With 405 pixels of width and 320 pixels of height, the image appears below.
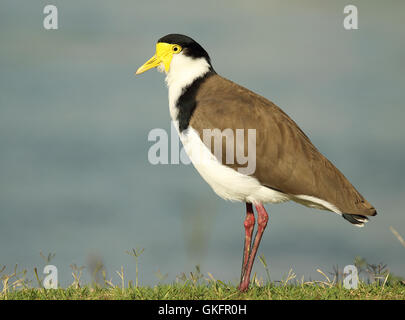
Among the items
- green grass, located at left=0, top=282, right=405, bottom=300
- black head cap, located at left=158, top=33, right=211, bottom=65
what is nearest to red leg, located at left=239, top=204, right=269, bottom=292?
green grass, located at left=0, top=282, right=405, bottom=300

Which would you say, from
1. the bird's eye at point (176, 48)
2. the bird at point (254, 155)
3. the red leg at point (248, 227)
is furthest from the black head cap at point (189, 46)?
the red leg at point (248, 227)

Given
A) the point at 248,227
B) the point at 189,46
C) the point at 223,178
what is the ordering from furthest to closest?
the point at 189,46 < the point at 248,227 < the point at 223,178

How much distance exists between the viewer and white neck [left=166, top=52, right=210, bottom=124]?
20.7 ft

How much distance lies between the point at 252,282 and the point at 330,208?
1.14 m

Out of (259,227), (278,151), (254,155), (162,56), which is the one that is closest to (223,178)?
(254,155)

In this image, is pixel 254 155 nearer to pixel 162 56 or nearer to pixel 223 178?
pixel 223 178

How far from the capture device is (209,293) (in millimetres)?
5449

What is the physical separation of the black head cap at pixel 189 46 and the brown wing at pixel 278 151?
0.53m

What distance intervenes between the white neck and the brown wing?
0.27 metres

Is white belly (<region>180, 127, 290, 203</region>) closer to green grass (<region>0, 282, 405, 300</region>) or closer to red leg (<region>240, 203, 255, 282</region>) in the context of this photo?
red leg (<region>240, 203, 255, 282</region>)

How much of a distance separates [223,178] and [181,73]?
1428 millimetres

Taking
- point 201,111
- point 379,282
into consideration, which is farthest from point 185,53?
point 379,282

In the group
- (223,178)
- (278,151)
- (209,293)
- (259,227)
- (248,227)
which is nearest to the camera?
(209,293)

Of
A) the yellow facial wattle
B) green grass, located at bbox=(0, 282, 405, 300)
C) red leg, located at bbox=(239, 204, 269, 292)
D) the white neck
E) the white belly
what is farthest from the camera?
the yellow facial wattle
